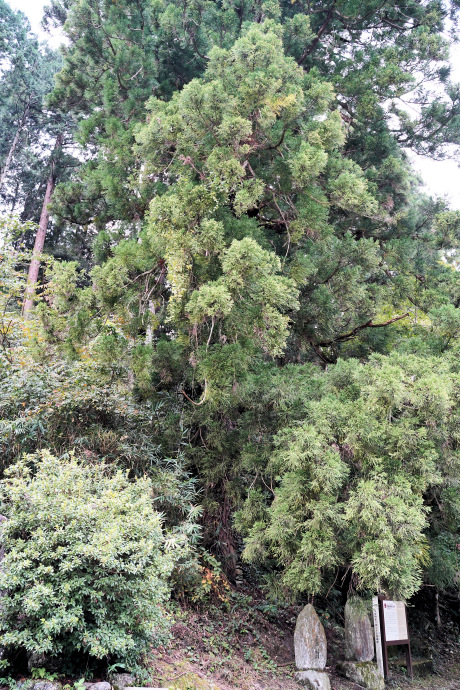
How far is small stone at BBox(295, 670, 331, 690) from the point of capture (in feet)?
14.3

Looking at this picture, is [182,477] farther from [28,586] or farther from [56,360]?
[28,586]

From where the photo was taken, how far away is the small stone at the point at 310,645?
4.56 meters

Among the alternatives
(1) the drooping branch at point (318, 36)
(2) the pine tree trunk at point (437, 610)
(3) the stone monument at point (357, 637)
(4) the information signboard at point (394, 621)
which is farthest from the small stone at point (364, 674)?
(1) the drooping branch at point (318, 36)

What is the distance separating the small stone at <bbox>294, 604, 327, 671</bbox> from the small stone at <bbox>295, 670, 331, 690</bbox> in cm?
6

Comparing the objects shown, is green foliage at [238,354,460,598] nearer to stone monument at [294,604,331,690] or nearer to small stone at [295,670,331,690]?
stone monument at [294,604,331,690]

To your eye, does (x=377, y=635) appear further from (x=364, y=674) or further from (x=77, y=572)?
(x=77, y=572)

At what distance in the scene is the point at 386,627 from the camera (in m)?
4.98

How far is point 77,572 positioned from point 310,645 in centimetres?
291

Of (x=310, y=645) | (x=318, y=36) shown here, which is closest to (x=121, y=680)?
(x=310, y=645)

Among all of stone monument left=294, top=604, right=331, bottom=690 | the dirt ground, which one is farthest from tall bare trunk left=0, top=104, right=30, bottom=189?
stone monument left=294, top=604, right=331, bottom=690

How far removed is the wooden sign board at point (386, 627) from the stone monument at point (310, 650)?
2.28 feet

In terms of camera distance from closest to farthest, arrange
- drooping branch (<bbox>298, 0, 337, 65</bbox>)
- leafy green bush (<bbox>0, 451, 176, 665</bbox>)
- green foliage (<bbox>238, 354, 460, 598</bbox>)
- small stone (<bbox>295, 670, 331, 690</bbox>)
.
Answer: leafy green bush (<bbox>0, 451, 176, 665</bbox>) < green foliage (<bbox>238, 354, 460, 598</bbox>) < small stone (<bbox>295, 670, 331, 690</bbox>) < drooping branch (<bbox>298, 0, 337, 65</bbox>)

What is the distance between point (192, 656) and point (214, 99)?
5171 millimetres

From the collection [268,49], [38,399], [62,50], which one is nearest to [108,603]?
[38,399]
